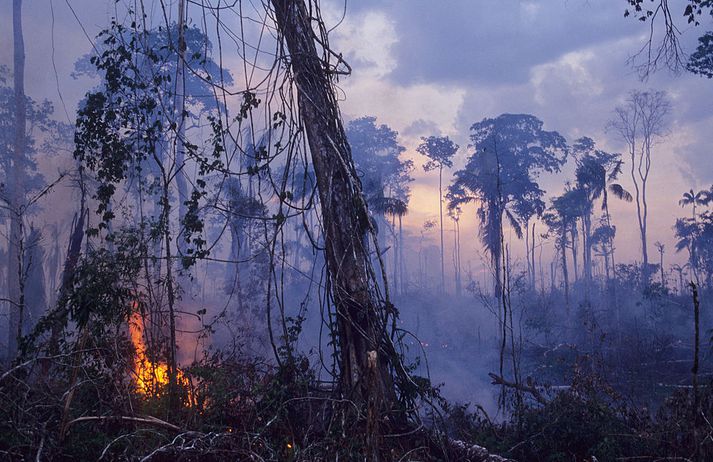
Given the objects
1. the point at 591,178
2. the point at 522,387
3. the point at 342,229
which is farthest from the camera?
the point at 591,178

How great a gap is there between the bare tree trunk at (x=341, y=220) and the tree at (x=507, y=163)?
1161 inches

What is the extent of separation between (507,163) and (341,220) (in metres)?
35.6

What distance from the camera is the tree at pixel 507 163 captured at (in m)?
34.7

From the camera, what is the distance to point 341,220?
17.1 feet

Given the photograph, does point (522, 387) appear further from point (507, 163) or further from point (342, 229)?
point (507, 163)

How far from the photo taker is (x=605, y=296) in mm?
37906

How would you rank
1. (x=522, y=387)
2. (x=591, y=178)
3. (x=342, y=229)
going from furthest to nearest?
(x=591, y=178) → (x=522, y=387) → (x=342, y=229)

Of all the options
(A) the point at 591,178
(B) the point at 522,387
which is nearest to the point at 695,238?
(A) the point at 591,178

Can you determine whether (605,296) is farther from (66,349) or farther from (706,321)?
(66,349)

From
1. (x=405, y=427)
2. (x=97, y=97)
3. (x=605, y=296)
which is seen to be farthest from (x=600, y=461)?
(x=605, y=296)

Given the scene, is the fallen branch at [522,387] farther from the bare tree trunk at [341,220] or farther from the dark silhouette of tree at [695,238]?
the dark silhouette of tree at [695,238]

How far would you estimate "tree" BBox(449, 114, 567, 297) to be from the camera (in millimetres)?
34656

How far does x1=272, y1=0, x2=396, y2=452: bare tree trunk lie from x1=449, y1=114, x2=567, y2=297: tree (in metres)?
29.5

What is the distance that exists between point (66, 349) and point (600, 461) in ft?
23.5
